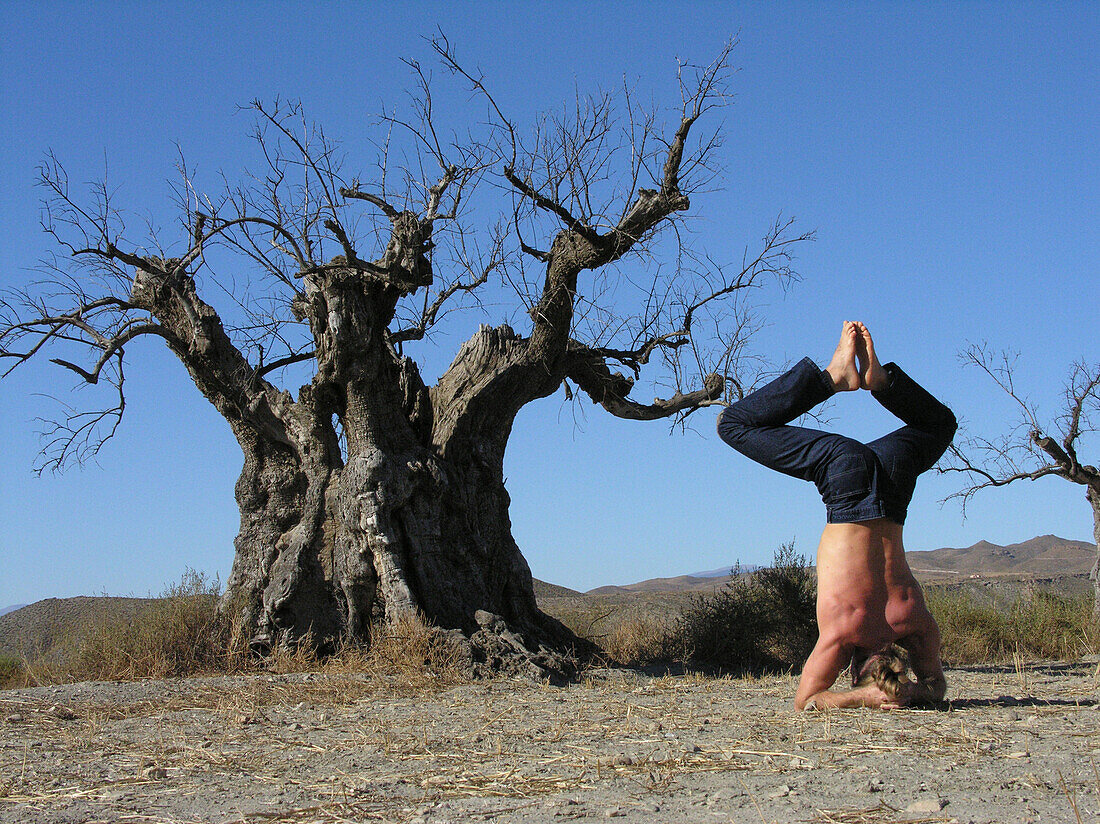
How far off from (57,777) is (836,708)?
11.8ft

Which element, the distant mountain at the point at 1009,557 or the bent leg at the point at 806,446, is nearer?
the bent leg at the point at 806,446

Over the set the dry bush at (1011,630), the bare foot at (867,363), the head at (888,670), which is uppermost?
the bare foot at (867,363)

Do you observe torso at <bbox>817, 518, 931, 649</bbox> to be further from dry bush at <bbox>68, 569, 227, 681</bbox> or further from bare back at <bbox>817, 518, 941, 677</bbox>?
dry bush at <bbox>68, 569, 227, 681</bbox>

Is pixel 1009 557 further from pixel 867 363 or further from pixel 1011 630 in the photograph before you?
pixel 867 363

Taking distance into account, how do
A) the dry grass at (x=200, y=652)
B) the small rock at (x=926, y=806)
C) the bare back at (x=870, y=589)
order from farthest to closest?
the dry grass at (x=200, y=652) → the bare back at (x=870, y=589) → the small rock at (x=926, y=806)

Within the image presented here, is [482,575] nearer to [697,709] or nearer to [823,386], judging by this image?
[697,709]

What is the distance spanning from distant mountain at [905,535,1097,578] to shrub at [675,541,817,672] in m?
63.1

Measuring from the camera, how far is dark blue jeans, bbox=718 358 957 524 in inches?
167

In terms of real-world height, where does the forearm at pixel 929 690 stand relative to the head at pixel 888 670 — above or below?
below

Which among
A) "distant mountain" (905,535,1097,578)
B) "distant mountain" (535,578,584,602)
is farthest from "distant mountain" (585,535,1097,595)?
"distant mountain" (535,578,584,602)

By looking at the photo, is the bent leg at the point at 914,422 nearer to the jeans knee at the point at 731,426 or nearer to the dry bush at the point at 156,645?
the jeans knee at the point at 731,426

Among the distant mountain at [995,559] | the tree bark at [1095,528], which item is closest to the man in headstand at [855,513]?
the tree bark at [1095,528]

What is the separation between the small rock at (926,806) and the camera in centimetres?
259

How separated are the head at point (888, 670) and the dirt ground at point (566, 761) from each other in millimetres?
127
